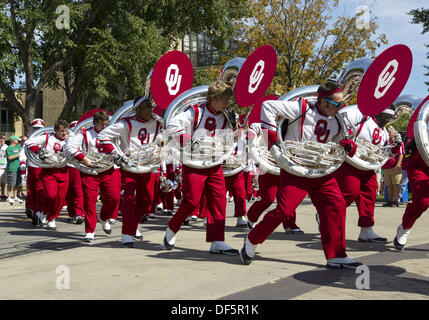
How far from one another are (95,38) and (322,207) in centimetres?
1719

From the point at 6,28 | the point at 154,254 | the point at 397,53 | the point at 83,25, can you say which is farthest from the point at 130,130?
the point at 83,25

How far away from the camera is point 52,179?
9.20m

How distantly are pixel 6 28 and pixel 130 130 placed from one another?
42.5 feet

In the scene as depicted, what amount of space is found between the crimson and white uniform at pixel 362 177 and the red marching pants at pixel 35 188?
16.8 ft

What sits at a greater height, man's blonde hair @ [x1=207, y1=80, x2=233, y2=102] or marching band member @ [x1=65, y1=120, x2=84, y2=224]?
man's blonde hair @ [x1=207, y1=80, x2=233, y2=102]

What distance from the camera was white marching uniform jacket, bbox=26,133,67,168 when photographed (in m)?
9.24

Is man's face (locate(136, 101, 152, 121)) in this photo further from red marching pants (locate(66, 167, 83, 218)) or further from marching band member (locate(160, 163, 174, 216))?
marching band member (locate(160, 163, 174, 216))

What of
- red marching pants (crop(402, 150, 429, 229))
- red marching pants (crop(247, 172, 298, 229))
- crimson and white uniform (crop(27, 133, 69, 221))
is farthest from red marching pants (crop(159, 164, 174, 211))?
red marching pants (crop(402, 150, 429, 229))

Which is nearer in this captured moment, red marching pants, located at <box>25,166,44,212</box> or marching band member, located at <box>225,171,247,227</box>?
marching band member, located at <box>225,171,247,227</box>

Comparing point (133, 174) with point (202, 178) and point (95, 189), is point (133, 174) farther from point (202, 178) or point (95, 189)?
point (202, 178)

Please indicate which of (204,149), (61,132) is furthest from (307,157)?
(61,132)

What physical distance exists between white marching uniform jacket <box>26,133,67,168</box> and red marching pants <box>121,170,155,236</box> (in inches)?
107

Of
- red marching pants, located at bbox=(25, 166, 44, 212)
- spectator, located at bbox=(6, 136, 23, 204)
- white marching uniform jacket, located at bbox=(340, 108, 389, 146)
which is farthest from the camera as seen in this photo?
spectator, located at bbox=(6, 136, 23, 204)

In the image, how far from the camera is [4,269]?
5469 millimetres
